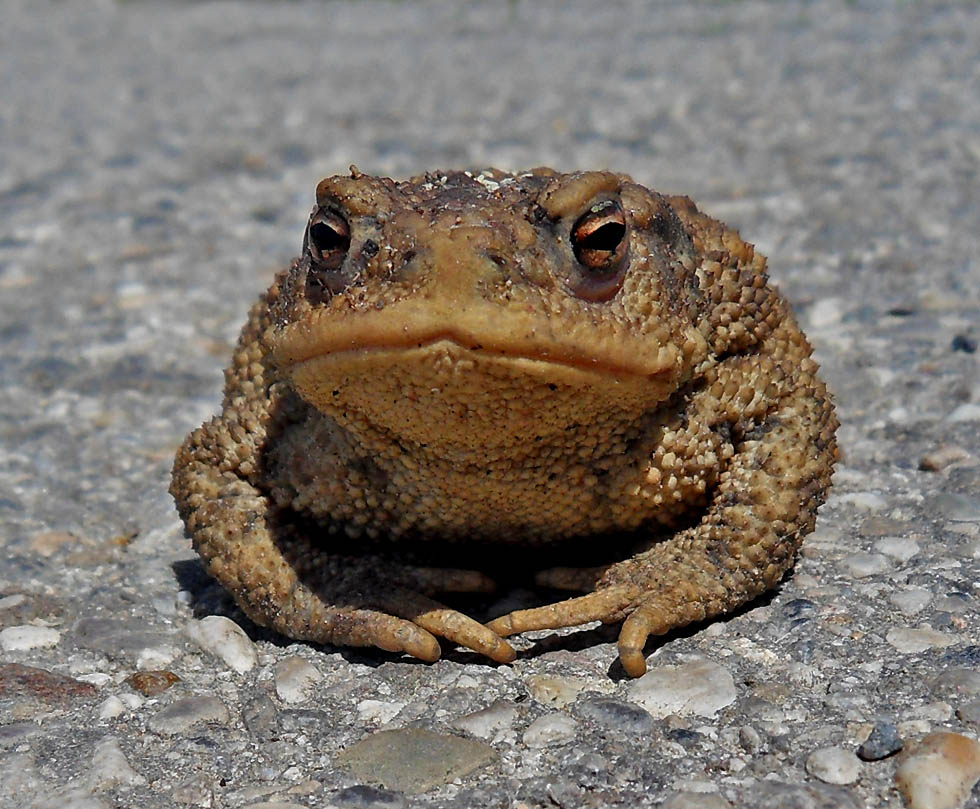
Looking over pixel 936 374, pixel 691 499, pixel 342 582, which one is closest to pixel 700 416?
pixel 691 499

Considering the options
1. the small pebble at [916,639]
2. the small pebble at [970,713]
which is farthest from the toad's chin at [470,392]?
the small pebble at [970,713]

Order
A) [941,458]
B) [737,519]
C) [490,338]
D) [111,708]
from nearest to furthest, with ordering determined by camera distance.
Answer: [490,338]
[111,708]
[737,519]
[941,458]

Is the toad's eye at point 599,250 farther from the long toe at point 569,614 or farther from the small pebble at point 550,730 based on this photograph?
the small pebble at point 550,730

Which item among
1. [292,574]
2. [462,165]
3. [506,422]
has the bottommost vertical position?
[292,574]

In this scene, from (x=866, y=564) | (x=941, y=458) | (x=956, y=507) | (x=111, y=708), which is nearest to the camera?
(x=111, y=708)

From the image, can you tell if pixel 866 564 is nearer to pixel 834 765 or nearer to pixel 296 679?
pixel 834 765

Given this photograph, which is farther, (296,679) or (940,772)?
(296,679)

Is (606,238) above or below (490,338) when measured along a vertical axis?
→ above

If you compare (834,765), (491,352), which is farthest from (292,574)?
(834,765)
